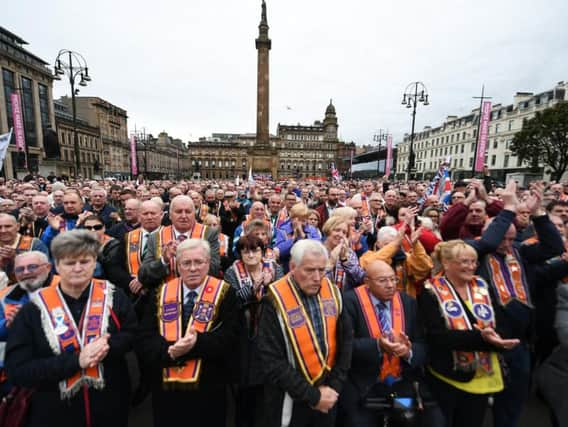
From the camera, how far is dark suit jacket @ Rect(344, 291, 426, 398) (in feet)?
7.50

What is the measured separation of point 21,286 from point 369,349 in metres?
2.88

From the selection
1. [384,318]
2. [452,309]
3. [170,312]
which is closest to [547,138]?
[452,309]

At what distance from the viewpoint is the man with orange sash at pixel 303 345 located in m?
2.21

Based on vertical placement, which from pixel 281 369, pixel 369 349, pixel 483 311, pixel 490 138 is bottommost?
pixel 281 369

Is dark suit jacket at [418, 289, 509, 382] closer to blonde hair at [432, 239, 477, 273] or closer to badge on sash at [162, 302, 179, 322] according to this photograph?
blonde hair at [432, 239, 477, 273]

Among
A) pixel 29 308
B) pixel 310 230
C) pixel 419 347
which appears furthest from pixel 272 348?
pixel 310 230

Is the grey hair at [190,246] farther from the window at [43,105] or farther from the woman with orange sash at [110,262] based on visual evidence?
the window at [43,105]

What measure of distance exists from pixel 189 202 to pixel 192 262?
141 centimetres

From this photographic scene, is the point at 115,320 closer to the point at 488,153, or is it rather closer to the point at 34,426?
the point at 34,426

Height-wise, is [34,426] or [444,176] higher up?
[444,176]

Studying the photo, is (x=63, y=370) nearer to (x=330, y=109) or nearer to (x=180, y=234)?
(x=180, y=234)

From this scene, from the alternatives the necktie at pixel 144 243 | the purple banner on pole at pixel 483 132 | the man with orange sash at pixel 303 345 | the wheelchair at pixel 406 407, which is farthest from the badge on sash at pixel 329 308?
the purple banner on pole at pixel 483 132

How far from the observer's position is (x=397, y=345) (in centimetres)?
221

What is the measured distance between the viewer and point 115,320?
2.25 metres
